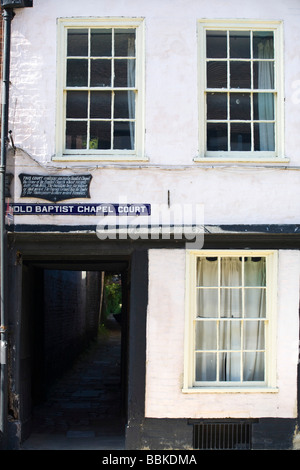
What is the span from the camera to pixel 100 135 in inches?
328

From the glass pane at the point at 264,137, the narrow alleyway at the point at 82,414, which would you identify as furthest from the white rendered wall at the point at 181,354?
the glass pane at the point at 264,137

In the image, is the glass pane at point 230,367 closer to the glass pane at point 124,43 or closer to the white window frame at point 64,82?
the white window frame at point 64,82

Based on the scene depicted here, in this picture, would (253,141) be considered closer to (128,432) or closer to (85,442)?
(128,432)

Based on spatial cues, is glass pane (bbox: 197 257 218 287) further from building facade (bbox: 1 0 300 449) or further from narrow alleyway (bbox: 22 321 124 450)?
narrow alleyway (bbox: 22 321 124 450)

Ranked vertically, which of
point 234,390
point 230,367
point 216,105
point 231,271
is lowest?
point 234,390

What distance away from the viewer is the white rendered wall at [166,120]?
26.3 ft

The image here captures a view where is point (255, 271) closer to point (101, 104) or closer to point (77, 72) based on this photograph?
point (101, 104)

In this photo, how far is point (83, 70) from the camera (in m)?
8.37

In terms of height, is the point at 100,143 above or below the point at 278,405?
above

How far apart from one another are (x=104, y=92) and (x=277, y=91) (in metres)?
2.53

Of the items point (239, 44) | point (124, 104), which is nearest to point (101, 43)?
point (124, 104)

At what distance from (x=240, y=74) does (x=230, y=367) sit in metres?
4.30

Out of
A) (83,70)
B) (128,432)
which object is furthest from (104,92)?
(128,432)

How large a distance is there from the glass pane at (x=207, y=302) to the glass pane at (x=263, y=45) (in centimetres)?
358
